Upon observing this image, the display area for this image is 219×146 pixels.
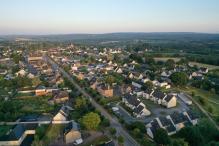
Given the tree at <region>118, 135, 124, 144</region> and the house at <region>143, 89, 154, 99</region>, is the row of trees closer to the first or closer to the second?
the tree at <region>118, 135, 124, 144</region>

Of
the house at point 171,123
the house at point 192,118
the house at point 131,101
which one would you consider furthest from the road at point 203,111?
the house at point 131,101

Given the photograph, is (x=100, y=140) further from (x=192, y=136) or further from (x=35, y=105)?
(x=35, y=105)

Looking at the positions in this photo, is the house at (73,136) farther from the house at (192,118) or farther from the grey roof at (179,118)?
the house at (192,118)

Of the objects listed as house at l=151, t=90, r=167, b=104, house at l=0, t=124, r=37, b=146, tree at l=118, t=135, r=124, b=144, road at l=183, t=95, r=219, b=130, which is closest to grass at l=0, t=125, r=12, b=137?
house at l=0, t=124, r=37, b=146

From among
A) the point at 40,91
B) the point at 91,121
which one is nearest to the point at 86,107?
the point at 91,121

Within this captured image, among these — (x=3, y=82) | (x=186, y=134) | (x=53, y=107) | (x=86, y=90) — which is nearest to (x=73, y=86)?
(x=86, y=90)

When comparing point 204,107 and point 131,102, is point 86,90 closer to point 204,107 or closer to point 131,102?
point 131,102
